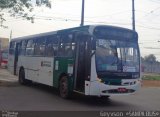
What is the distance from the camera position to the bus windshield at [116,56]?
49.7 ft

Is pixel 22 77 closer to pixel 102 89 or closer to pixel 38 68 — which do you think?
pixel 38 68

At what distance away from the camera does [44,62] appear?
64.4 feet

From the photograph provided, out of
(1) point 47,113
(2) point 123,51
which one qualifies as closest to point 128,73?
(2) point 123,51

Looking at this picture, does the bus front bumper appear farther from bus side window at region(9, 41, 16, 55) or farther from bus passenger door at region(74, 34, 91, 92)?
bus side window at region(9, 41, 16, 55)

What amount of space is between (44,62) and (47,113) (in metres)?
7.42

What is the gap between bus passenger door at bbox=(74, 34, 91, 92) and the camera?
15.5 m

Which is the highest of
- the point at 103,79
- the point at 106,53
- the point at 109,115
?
the point at 106,53

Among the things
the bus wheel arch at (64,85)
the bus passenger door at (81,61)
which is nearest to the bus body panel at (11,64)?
the bus wheel arch at (64,85)

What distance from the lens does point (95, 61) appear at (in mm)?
14992

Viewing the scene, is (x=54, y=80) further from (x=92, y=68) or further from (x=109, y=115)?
(x=109, y=115)

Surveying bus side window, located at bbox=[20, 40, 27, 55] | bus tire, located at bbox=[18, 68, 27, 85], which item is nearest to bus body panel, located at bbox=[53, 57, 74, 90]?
bus tire, located at bbox=[18, 68, 27, 85]

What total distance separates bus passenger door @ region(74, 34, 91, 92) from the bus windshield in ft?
1.88

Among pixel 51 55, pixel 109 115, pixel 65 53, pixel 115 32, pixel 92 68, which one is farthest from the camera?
pixel 51 55

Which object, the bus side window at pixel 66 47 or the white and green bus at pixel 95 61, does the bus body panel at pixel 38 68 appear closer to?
the white and green bus at pixel 95 61
